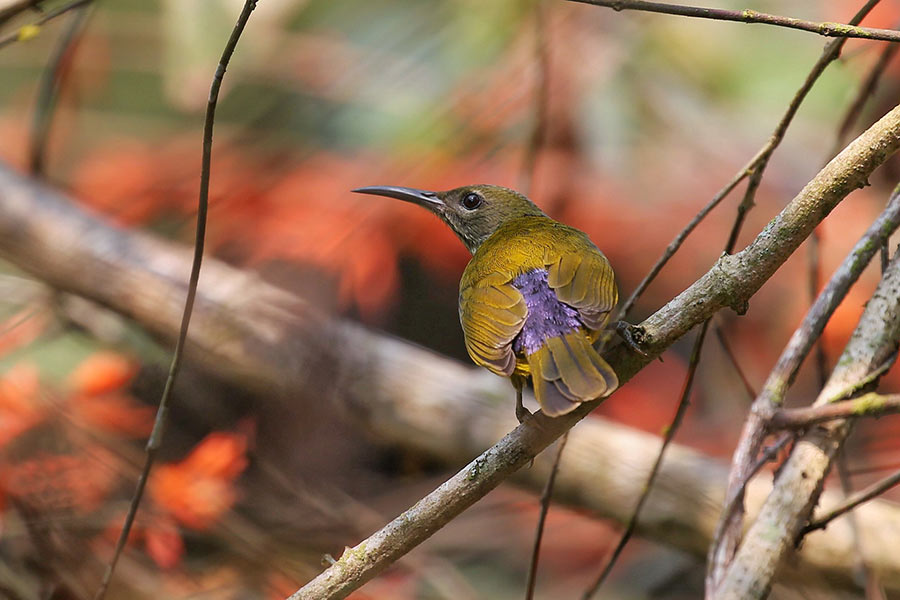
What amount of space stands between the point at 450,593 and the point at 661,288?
2.61 meters

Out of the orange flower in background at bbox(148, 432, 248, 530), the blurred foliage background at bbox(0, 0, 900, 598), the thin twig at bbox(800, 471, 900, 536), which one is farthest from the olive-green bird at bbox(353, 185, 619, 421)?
the orange flower in background at bbox(148, 432, 248, 530)

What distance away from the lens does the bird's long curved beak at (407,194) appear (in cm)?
375

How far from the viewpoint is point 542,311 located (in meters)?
2.66

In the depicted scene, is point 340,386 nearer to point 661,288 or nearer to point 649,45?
point 661,288

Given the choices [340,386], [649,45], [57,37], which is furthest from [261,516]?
[57,37]

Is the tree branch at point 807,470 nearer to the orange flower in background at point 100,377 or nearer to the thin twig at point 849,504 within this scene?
the thin twig at point 849,504

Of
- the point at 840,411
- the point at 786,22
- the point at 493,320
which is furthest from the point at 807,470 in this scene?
the point at 786,22

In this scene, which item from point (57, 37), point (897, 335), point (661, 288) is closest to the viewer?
point (897, 335)

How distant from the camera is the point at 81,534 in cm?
375

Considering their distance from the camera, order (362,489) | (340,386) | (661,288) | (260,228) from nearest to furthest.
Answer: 1. (340,386)
2. (362,489)
3. (260,228)
4. (661,288)

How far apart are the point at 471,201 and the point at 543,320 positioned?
4.81 feet

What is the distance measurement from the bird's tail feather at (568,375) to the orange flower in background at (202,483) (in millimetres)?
2092

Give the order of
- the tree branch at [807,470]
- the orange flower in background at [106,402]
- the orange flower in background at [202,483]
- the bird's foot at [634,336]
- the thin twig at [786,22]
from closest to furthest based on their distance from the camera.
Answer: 1. the thin twig at [786,22]
2. the bird's foot at [634,336]
3. the tree branch at [807,470]
4. the orange flower in background at [202,483]
5. the orange flower in background at [106,402]

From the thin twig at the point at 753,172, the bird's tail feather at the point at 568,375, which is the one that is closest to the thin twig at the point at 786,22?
the thin twig at the point at 753,172
